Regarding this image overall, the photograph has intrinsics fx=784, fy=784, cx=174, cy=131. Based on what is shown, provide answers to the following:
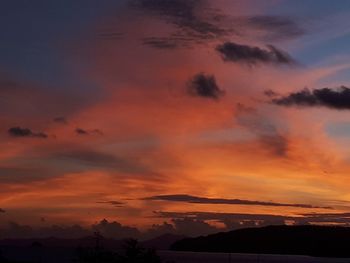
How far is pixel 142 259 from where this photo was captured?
43750mm

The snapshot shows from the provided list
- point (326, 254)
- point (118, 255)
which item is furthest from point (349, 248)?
point (118, 255)

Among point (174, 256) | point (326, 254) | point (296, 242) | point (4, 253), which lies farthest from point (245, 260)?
point (296, 242)

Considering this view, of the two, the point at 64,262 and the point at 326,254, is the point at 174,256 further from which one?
the point at 326,254

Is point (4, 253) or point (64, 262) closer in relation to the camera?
point (64, 262)

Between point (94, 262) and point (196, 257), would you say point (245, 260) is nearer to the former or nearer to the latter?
point (196, 257)

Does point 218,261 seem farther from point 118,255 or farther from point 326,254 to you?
point 326,254

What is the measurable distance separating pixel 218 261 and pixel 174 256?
461cm

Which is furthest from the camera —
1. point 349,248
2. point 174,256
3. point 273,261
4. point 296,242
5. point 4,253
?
point 296,242

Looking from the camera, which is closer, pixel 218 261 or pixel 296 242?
pixel 218 261

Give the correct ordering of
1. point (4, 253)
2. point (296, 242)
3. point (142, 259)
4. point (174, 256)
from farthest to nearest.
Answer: point (296, 242)
point (4, 253)
point (174, 256)
point (142, 259)

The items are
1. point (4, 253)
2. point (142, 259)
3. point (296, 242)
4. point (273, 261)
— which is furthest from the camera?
Result: point (296, 242)

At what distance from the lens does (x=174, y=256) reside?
63719mm

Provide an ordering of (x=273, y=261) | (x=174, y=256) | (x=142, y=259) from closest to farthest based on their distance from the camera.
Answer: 1. (x=142, y=259)
2. (x=174, y=256)
3. (x=273, y=261)

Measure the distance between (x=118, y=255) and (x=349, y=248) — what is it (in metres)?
77.2
